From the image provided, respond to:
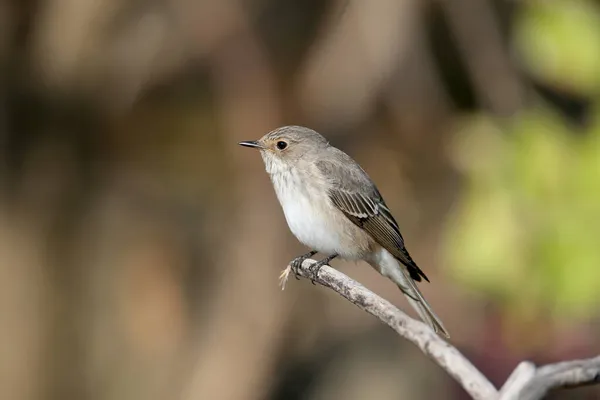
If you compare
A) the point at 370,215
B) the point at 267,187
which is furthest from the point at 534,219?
the point at 267,187

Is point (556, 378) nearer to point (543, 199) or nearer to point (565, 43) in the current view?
point (543, 199)

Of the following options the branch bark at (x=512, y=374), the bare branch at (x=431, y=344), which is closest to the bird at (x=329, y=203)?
the bare branch at (x=431, y=344)

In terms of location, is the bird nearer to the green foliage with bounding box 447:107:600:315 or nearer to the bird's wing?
the bird's wing

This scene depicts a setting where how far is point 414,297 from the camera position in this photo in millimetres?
3109

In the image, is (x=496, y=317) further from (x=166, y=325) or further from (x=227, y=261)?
(x=166, y=325)

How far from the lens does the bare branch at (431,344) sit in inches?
51.2

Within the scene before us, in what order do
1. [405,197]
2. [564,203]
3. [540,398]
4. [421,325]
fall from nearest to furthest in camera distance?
[540,398], [421,325], [564,203], [405,197]

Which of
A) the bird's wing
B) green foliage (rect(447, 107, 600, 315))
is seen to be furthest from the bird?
green foliage (rect(447, 107, 600, 315))

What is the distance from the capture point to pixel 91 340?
7633 millimetres

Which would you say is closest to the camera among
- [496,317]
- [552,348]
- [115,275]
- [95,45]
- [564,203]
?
[564,203]

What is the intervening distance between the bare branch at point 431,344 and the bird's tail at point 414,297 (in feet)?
3.36

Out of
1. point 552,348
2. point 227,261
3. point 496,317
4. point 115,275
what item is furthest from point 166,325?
point 552,348

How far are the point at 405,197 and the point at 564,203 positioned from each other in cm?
287

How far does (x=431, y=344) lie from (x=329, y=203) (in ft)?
6.30
